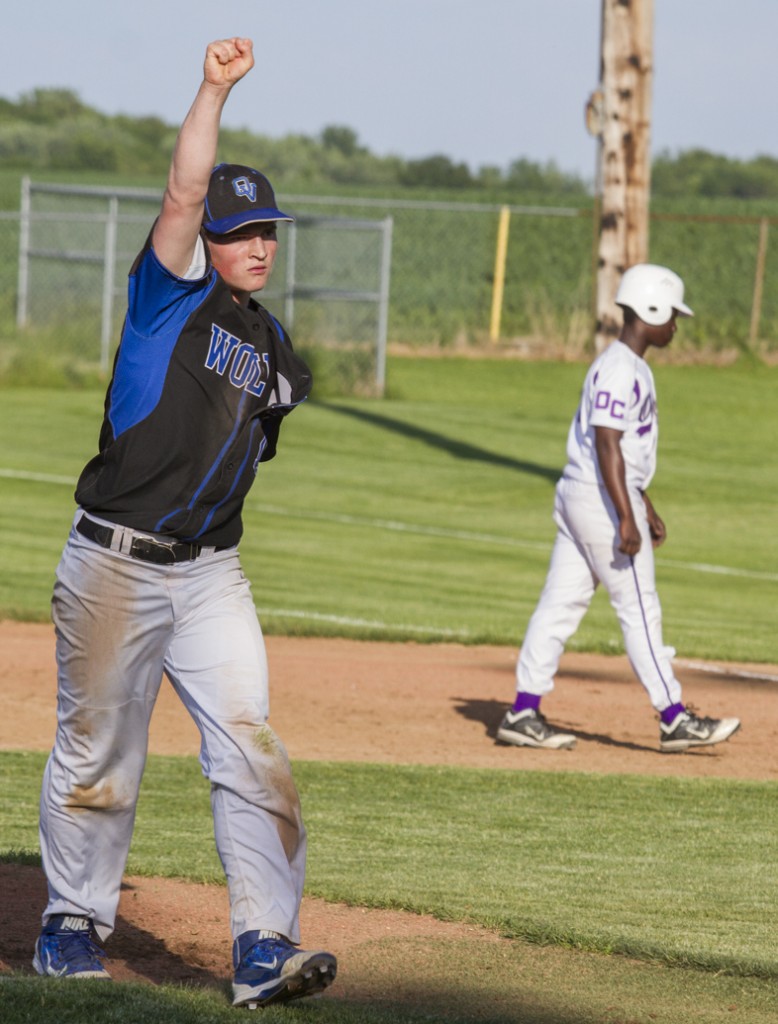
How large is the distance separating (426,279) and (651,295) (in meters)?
34.9

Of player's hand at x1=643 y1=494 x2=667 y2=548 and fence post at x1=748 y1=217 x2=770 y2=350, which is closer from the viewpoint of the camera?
player's hand at x1=643 y1=494 x2=667 y2=548

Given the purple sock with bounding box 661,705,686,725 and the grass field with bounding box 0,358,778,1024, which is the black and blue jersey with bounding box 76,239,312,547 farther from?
the purple sock with bounding box 661,705,686,725

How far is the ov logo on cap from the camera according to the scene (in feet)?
15.6

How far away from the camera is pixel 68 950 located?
15.3 ft

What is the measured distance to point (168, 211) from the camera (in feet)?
14.2

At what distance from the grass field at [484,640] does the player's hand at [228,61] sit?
89.2 inches

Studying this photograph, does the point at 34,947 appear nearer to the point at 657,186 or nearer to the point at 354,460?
the point at 354,460

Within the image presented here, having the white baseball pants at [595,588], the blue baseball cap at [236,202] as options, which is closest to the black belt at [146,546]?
the blue baseball cap at [236,202]

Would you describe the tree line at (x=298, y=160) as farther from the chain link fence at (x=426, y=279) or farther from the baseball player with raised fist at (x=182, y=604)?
the baseball player with raised fist at (x=182, y=604)

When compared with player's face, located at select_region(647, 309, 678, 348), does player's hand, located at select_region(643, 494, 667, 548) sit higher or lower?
lower

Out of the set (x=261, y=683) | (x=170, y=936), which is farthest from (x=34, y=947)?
(x=261, y=683)

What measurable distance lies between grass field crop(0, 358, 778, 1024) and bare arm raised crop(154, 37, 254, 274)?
1.86m

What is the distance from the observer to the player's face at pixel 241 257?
471 cm

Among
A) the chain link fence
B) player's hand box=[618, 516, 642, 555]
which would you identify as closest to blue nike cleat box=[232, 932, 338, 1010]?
player's hand box=[618, 516, 642, 555]
